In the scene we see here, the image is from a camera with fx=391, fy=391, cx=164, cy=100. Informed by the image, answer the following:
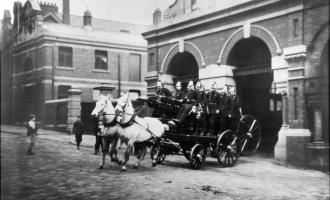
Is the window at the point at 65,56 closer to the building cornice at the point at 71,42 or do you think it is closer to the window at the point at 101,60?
the building cornice at the point at 71,42

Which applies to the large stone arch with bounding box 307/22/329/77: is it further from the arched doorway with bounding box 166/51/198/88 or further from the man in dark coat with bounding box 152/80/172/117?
the arched doorway with bounding box 166/51/198/88

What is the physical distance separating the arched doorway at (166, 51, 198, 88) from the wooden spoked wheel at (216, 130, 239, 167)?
3956mm

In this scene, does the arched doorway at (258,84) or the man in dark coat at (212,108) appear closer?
the man in dark coat at (212,108)

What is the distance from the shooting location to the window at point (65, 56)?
378 centimetres

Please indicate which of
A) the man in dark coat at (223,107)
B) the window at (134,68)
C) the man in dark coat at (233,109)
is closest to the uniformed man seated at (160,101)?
the man in dark coat at (223,107)

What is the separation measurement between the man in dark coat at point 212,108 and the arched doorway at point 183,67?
384 centimetres

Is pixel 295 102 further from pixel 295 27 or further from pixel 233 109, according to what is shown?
pixel 295 27

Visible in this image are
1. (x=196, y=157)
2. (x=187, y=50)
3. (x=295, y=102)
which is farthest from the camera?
(x=187, y=50)

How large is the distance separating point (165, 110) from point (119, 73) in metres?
4.30

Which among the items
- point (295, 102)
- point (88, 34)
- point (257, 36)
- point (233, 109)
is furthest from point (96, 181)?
point (257, 36)

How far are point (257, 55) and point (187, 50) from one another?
2.30m

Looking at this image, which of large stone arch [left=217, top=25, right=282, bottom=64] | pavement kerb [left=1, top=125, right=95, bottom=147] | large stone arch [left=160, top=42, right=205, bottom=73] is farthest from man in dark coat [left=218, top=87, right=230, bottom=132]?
pavement kerb [left=1, top=125, right=95, bottom=147]

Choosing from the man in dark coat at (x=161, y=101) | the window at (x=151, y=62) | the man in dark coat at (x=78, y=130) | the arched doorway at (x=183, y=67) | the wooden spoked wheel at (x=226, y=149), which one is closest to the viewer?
the man in dark coat at (x=78, y=130)

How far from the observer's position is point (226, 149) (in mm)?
8867
